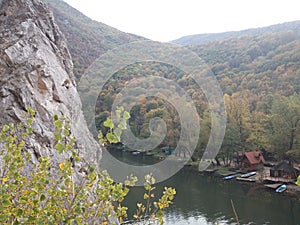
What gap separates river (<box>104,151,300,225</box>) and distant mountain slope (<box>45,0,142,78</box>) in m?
20.1

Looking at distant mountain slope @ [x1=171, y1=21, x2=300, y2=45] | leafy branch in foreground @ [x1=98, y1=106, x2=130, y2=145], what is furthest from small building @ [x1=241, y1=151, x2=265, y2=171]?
distant mountain slope @ [x1=171, y1=21, x2=300, y2=45]

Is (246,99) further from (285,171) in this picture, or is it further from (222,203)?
(222,203)

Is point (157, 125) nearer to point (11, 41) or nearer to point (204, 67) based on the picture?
point (204, 67)

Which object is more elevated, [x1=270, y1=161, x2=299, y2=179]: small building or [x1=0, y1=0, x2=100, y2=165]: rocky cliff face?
[x1=0, y1=0, x2=100, y2=165]: rocky cliff face

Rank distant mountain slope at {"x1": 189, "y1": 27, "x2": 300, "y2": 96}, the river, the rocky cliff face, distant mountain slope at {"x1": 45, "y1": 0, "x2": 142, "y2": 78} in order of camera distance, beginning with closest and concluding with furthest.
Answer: the rocky cliff face → the river → distant mountain slope at {"x1": 189, "y1": 27, "x2": 300, "y2": 96} → distant mountain slope at {"x1": 45, "y1": 0, "x2": 142, "y2": 78}

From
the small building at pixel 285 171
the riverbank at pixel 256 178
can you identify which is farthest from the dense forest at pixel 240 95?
the riverbank at pixel 256 178

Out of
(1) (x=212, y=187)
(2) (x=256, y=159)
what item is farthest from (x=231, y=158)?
(1) (x=212, y=187)

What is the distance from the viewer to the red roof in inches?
961

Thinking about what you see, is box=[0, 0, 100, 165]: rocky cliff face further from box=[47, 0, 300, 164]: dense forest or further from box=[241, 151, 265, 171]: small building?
box=[241, 151, 265, 171]: small building

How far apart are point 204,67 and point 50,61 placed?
4098 cm

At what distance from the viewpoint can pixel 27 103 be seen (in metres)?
5.16

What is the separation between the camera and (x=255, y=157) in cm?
2509

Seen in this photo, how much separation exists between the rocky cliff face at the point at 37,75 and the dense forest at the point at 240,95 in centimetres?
1753

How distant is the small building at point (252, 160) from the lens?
79.4 feet
